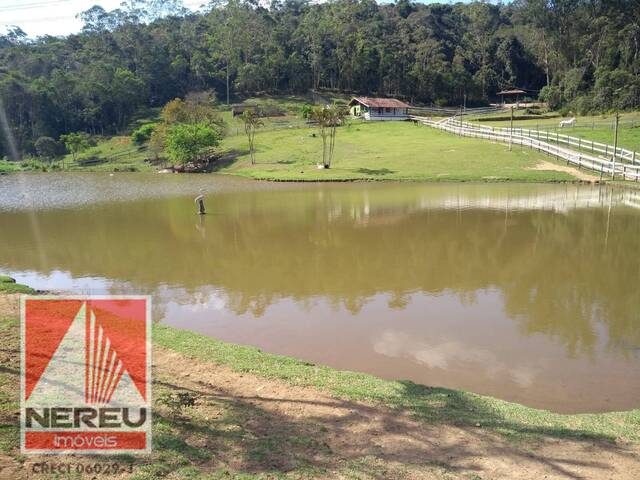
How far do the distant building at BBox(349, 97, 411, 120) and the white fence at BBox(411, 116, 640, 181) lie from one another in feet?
50.2

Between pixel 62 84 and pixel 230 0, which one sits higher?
pixel 230 0

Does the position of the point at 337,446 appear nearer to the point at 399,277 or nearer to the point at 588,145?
the point at 399,277

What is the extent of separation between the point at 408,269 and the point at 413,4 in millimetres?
132158

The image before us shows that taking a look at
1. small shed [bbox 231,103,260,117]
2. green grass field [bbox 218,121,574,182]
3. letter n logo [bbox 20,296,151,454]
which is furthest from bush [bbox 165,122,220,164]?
letter n logo [bbox 20,296,151,454]

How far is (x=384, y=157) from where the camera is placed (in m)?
46.4

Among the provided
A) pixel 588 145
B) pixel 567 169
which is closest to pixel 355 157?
pixel 567 169

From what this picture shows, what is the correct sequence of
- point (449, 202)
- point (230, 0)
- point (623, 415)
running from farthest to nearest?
1. point (230, 0)
2. point (449, 202)
3. point (623, 415)

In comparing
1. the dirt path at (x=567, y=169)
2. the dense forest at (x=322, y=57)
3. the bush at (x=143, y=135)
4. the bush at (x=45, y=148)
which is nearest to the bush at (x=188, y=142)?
the bush at (x=143, y=135)

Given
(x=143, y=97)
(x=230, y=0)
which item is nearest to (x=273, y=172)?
(x=143, y=97)

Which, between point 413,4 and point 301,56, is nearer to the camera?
point 301,56

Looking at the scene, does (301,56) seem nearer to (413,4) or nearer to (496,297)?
(413,4)

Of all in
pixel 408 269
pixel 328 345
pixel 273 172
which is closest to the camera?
pixel 328 345

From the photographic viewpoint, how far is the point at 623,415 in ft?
23.0

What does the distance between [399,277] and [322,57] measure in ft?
313
